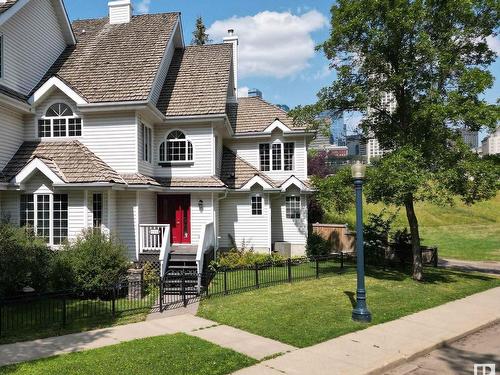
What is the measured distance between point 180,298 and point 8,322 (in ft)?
15.9

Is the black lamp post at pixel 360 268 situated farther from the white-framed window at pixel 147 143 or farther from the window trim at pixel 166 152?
the white-framed window at pixel 147 143

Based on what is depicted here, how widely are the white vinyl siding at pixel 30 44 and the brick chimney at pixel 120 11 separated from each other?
11.4ft

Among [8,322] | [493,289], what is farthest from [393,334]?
[8,322]

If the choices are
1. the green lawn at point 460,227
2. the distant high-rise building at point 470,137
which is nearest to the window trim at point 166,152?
the distant high-rise building at point 470,137

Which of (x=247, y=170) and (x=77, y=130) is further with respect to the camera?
(x=247, y=170)

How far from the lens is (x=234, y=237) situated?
21.6 meters

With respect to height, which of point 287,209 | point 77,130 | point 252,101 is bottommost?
point 287,209

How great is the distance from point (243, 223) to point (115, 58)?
10.1 meters

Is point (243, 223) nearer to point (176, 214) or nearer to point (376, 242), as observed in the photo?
point (176, 214)

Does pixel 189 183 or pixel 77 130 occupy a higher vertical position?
pixel 77 130

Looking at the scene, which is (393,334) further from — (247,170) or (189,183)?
(247,170)

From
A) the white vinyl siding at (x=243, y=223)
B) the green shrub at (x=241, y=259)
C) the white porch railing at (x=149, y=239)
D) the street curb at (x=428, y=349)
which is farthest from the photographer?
the white vinyl siding at (x=243, y=223)

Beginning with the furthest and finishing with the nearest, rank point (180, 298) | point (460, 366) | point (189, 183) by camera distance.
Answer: point (189, 183) → point (180, 298) → point (460, 366)

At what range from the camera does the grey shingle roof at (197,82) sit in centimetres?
1916
